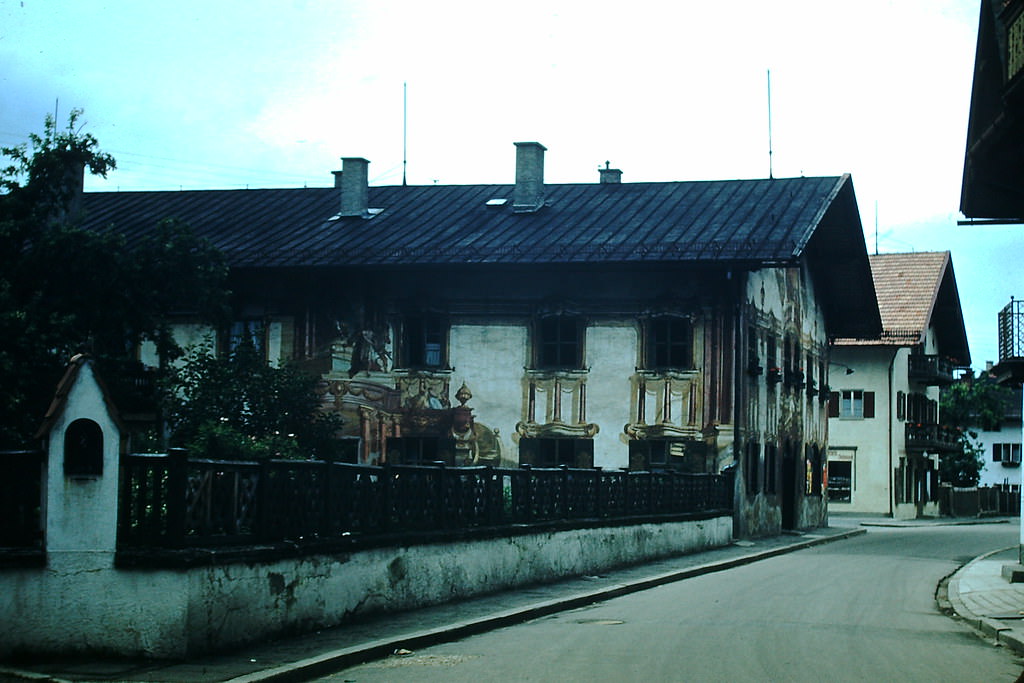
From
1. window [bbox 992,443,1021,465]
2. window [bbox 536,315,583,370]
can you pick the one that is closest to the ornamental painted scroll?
window [bbox 536,315,583,370]

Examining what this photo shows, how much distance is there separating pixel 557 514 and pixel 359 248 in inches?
617

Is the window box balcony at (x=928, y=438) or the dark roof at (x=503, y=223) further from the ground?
the dark roof at (x=503, y=223)

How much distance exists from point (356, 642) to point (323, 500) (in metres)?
1.76

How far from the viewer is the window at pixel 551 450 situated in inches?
1361

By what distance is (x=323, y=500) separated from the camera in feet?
46.3

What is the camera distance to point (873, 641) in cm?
1392

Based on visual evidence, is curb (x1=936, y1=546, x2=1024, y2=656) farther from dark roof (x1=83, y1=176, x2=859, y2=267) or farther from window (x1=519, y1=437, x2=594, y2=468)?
window (x1=519, y1=437, x2=594, y2=468)

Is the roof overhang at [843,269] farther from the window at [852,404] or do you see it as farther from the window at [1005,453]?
the window at [1005,453]

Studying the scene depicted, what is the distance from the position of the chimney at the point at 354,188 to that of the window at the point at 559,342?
6.90 m

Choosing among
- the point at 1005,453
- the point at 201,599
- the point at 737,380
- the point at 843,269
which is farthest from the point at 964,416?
the point at 201,599

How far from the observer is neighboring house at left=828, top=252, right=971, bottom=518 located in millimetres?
59688

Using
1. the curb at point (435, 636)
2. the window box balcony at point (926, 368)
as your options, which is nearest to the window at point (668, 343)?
the curb at point (435, 636)

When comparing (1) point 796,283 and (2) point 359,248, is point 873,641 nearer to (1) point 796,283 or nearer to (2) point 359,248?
(2) point 359,248

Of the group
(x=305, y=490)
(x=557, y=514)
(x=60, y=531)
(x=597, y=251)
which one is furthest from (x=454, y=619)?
(x=597, y=251)
